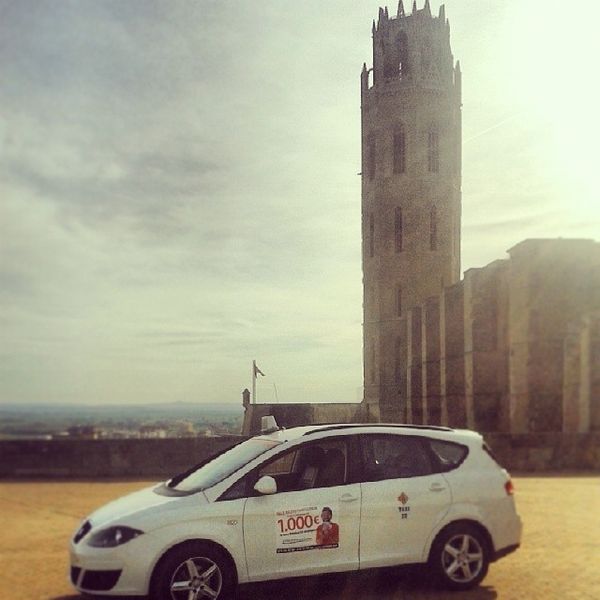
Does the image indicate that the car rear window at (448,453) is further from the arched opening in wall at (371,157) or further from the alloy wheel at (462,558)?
the arched opening in wall at (371,157)

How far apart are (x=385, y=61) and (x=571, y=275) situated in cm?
4244

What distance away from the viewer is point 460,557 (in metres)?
7.20

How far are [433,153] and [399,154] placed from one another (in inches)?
101

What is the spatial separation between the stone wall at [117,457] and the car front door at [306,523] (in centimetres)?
1150

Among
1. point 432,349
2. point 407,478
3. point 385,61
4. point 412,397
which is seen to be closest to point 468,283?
point 432,349

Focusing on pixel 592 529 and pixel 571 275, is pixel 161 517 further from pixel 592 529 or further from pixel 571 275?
pixel 571 275

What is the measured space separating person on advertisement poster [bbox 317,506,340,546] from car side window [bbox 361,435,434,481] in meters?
0.46

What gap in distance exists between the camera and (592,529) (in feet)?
34.0

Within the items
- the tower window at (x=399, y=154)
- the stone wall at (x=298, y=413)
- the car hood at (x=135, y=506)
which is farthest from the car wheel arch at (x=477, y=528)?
the tower window at (x=399, y=154)

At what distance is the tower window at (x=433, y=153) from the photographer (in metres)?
65.1

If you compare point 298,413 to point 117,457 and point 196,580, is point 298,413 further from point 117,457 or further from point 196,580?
point 196,580

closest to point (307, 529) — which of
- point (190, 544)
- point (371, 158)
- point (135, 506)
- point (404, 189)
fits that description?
point (190, 544)

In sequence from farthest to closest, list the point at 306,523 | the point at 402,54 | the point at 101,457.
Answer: the point at 402,54, the point at 101,457, the point at 306,523

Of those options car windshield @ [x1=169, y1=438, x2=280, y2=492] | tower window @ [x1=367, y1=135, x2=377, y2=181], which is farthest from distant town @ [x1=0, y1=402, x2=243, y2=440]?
tower window @ [x1=367, y1=135, x2=377, y2=181]
